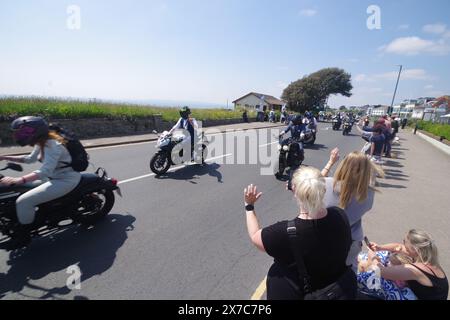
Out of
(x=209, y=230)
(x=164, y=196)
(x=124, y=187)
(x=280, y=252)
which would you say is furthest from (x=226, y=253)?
(x=124, y=187)

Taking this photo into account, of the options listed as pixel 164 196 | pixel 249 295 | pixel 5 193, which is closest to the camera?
pixel 249 295

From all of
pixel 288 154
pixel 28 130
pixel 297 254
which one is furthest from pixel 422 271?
pixel 288 154

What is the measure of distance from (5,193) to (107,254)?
1463mm

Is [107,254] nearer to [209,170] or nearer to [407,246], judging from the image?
[407,246]

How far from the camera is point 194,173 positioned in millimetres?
A: 7828

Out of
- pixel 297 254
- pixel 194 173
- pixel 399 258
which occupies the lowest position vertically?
pixel 194 173

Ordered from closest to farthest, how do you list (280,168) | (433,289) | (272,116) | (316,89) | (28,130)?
(433,289), (28,130), (280,168), (272,116), (316,89)

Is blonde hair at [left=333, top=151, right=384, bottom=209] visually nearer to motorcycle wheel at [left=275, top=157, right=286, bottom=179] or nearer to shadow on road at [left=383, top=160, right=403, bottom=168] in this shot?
motorcycle wheel at [left=275, top=157, right=286, bottom=179]

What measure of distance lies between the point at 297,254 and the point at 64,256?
3.19 metres

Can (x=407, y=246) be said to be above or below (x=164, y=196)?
above

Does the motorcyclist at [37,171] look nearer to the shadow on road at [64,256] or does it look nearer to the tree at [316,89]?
the shadow on road at [64,256]

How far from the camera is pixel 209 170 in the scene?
8352mm

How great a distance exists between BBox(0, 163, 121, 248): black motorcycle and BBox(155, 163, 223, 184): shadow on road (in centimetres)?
270

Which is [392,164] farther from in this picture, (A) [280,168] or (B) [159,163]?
(B) [159,163]
